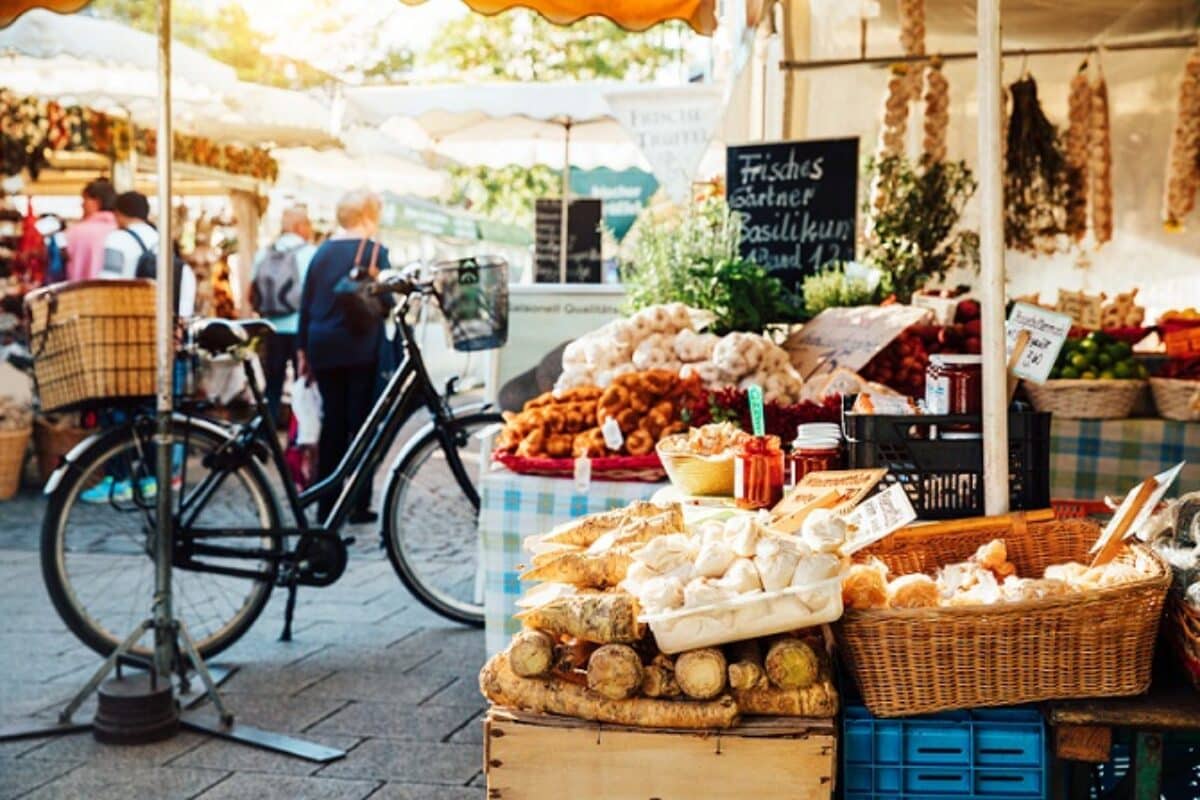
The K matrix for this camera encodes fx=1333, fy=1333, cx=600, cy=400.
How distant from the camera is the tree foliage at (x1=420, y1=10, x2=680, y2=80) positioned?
2369 centimetres

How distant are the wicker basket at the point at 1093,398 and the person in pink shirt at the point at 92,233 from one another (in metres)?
6.66

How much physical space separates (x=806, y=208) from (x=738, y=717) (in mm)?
4272

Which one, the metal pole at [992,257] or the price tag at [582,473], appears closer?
the metal pole at [992,257]

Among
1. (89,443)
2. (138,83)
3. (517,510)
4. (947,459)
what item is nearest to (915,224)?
(517,510)

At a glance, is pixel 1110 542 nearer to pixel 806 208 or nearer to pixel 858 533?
pixel 858 533

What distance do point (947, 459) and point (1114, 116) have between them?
6.28m

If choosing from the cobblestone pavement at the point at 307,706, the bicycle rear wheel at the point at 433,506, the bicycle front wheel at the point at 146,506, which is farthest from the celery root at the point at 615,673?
the bicycle rear wheel at the point at 433,506

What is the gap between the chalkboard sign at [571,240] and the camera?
32.4ft

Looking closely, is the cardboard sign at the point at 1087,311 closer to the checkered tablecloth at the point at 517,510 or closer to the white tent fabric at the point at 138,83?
the checkered tablecloth at the point at 517,510

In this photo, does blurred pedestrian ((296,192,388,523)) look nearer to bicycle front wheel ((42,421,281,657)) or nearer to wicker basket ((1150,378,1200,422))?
bicycle front wheel ((42,421,281,657))

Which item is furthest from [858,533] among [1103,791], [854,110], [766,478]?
[854,110]

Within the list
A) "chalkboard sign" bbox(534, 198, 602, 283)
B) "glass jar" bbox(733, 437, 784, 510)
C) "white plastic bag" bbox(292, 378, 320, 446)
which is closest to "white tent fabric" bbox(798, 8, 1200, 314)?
"chalkboard sign" bbox(534, 198, 602, 283)

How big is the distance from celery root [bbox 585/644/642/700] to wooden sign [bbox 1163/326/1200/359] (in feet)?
12.5

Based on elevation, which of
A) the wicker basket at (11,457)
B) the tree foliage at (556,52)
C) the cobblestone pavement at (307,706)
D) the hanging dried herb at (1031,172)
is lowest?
the cobblestone pavement at (307,706)
